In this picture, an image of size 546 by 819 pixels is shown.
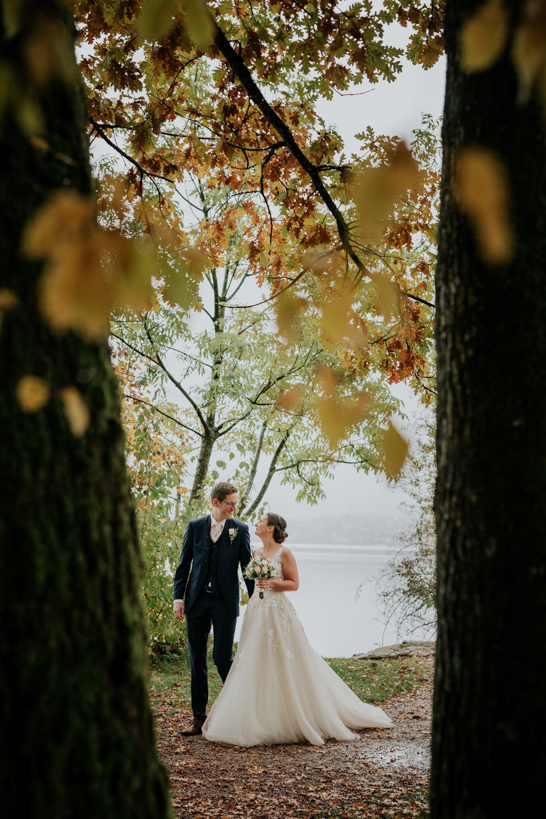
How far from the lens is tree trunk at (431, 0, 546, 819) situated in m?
1.35

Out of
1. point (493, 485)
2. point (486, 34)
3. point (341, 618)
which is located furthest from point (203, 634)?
point (341, 618)

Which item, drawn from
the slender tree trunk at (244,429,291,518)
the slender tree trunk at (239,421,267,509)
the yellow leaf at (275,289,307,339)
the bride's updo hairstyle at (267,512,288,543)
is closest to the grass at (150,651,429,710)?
the bride's updo hairstyle at (267,512,288,543)

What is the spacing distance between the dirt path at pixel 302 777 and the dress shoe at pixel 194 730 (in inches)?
4.3

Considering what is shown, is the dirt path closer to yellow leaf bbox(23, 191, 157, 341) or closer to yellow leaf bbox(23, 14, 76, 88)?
yellow leaf bbox(23, 191, 157, 341)

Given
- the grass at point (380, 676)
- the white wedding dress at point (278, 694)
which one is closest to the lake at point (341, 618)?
the grass at point (380, 676)

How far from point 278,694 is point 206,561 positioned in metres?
1.30

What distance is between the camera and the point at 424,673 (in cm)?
874

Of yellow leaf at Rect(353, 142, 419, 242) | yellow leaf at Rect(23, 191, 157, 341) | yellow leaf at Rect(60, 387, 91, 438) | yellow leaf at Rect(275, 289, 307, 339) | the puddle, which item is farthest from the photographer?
the puddle

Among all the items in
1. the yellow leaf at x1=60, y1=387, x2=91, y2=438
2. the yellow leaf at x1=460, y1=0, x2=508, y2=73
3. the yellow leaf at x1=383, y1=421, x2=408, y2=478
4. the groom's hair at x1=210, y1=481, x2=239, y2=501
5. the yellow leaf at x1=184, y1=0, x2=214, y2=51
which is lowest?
the yellow leaf at x1=60, y1=387, x2=91, y2=438

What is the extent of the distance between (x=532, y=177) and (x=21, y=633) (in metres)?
1.54

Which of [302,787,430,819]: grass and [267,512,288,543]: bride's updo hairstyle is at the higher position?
[267,512,288,543]: bride's updo hairstyle

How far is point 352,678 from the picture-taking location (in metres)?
8.38

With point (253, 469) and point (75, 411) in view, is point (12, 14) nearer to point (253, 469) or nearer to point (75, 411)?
point (75, 411)

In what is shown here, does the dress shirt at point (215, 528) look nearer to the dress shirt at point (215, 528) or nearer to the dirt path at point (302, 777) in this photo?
the dress shirt at point (215, 528)
